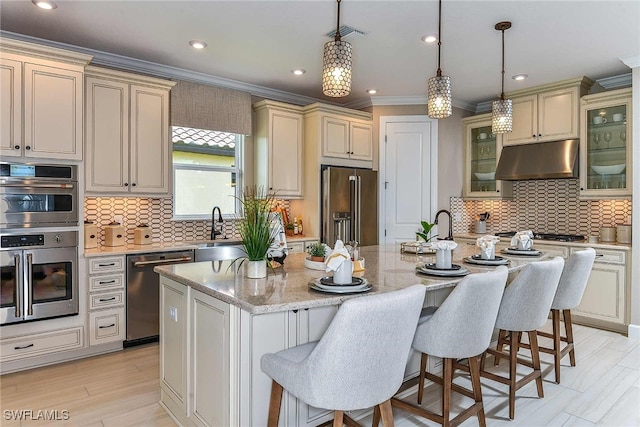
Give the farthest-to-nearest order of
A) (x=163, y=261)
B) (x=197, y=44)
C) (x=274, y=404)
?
(x=163, y=261) → (x=197, y=44) → (x=274, y=404)

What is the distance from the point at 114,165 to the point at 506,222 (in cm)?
478

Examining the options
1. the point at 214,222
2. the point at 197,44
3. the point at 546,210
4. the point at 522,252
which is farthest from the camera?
the point at 546,210

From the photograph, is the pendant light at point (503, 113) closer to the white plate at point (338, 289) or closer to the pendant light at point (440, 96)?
the pendant light at point (440, 96)

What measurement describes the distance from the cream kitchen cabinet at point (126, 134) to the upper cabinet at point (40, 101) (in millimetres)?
168

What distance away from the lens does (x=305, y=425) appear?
7.00ft

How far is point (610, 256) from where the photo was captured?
4.16 meters

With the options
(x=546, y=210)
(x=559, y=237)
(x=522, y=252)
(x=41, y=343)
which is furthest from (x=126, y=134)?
(x=546, y=210)

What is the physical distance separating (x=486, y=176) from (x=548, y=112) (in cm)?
108

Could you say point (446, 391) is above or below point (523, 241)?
below

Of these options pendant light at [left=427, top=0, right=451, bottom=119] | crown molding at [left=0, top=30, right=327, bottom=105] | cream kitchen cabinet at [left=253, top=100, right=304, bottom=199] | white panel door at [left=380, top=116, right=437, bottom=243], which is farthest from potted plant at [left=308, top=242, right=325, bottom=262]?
white panel door at [left=380, top=116, right=437, bottom=243]

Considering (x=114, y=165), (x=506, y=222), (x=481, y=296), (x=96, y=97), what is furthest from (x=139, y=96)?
(x=506, y=222)

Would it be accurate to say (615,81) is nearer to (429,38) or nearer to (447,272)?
(429,38)

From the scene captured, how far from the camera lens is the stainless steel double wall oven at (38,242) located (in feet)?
10.1

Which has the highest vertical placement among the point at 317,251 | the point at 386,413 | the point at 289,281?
the point at 317,251
